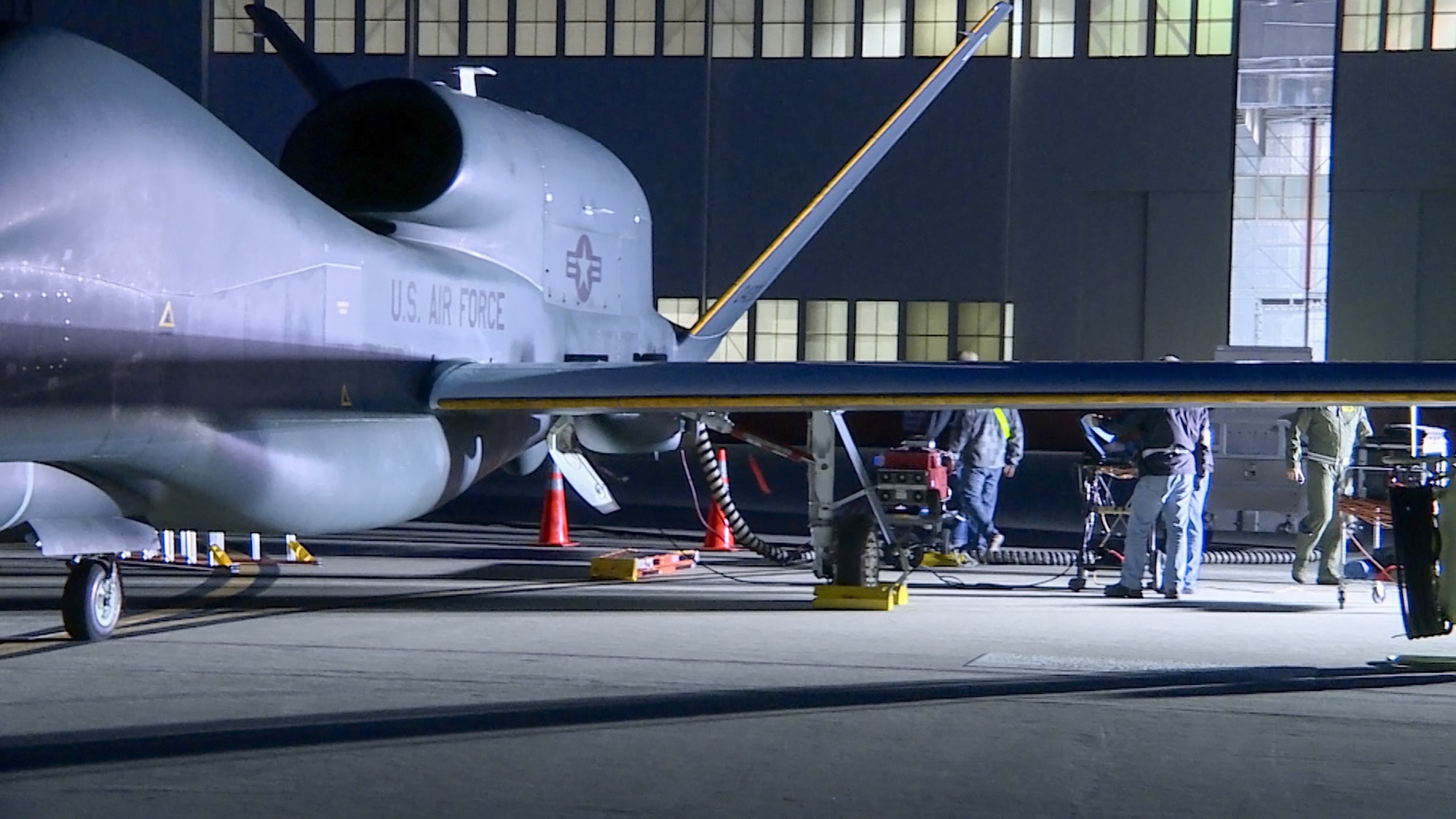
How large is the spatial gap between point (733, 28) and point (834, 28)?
1530mm

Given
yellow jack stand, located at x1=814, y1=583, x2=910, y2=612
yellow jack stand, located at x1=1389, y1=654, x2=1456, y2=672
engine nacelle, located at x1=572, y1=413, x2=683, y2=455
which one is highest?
engine nacelle, located at x1=572, y1=413, x2=683, y2=455

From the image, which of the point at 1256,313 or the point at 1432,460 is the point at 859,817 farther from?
the point at 1256,313

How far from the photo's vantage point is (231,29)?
27.7m

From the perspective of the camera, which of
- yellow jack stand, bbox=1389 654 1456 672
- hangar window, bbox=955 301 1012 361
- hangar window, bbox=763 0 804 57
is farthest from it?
hangar window, bbox=955 301 1012 361

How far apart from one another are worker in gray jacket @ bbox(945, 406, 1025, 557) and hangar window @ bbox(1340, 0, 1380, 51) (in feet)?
42.0

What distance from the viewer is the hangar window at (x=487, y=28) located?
89.4ft

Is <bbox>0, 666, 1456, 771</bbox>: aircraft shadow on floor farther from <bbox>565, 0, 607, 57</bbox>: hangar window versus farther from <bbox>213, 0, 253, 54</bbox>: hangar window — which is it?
<bbox>213, 0, 253, 54</bbox>: hangar window

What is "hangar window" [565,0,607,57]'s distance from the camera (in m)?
27.2

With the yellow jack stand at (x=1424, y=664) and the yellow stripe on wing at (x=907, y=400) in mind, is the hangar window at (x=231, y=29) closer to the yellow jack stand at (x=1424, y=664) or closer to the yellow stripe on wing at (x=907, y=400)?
the yellow stripe on wing at (x=907, y=400)

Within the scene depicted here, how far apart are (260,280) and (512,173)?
121 inches

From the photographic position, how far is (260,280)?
29.4ft

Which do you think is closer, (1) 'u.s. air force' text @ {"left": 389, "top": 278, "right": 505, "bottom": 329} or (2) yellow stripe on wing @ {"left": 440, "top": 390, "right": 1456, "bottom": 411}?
(2) yellow stripe on wing @ {"left": 440, "top": 390, "right": 1456, "bottom": 411}

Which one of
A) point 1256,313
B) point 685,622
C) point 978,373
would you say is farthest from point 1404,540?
point 1256,313

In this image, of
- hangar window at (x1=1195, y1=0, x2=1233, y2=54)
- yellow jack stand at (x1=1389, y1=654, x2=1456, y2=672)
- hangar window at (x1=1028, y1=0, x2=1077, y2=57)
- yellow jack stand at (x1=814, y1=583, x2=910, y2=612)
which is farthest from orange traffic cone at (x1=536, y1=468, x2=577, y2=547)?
hangar window at (x1=1195, y1=0, x2=1233, y2=54)
